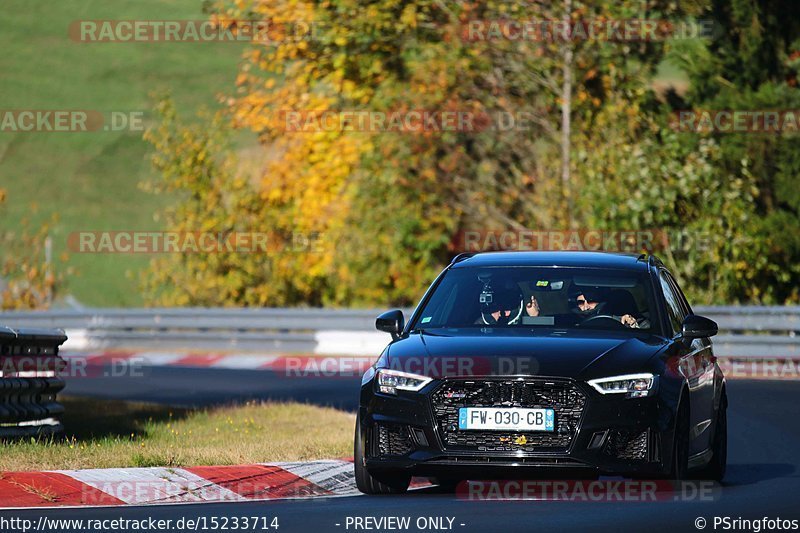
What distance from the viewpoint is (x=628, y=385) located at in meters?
10.6

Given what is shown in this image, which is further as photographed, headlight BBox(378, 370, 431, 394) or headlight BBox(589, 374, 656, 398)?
headlight BBox(378, 370, 431, 394)

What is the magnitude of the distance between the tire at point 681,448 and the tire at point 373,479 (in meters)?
1.64

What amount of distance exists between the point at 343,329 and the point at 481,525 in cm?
2022

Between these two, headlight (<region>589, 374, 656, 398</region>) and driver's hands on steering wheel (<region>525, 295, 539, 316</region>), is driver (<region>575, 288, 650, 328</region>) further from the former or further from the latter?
headlight (<region>589, 374, 656, 398</region>)

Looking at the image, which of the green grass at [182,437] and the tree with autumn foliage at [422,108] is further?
the tree with autumn foliage at [422,108]

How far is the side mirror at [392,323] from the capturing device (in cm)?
1177

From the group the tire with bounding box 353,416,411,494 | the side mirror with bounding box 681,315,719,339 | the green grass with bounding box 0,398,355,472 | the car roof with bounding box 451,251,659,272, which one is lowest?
the green grass with bounding box 0,398,355,472

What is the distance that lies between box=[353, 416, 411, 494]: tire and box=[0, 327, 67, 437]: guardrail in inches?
140

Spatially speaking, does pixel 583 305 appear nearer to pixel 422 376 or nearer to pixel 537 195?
pixel 422 376

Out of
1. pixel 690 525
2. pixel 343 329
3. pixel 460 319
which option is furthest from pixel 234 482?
pixel 343 329

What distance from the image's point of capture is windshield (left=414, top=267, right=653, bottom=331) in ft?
38.5

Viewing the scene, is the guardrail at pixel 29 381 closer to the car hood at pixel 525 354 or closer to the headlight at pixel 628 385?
the car hood at pixel 525 354

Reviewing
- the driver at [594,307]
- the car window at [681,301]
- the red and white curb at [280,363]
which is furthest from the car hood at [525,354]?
the red and white curb at [280,363]

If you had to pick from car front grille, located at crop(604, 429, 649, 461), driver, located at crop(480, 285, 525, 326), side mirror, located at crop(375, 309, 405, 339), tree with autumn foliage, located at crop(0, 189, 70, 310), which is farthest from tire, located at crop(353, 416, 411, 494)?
tree with autumn foliage, located at crop(0, 189, 70, 310)
